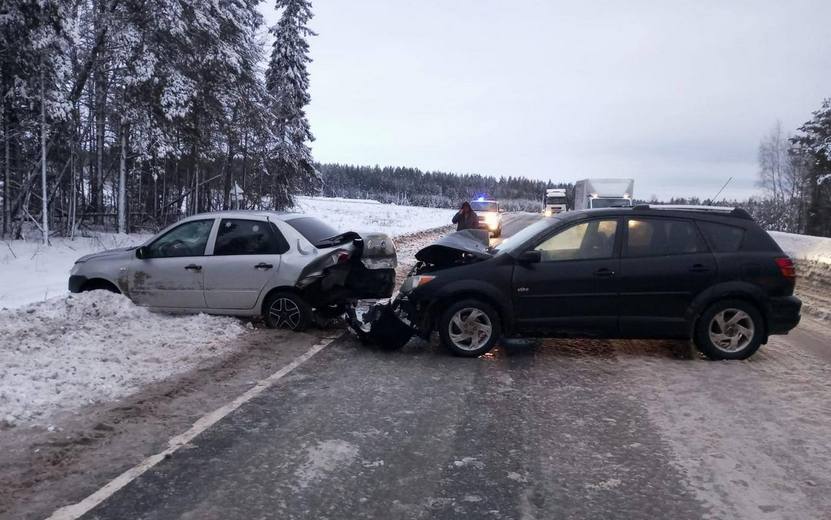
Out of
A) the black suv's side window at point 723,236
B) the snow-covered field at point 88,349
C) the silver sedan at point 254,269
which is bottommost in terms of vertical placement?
the snow-covered field at point 88,349

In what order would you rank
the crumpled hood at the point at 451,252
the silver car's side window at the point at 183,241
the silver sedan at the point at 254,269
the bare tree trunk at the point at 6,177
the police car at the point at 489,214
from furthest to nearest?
1. the police car at the point at 489,214
2. the bare tree trunk at the point at 6,177
3. the silver car's side window at the point at 183,241
4. the silver sedan at the point at 254,269
5. the crumpled hood at the point at 451,252

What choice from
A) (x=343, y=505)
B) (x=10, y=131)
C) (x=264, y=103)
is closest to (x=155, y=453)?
(x=343, y=505)

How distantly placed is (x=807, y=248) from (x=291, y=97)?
24814 millimetres

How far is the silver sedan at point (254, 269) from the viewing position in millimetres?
7348

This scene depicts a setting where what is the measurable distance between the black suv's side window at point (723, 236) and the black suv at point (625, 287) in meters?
0.01

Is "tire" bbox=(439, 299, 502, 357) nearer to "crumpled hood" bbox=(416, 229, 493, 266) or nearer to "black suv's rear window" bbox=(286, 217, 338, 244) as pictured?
"crumpled hood" bbox=(416, 229, 493, 266)

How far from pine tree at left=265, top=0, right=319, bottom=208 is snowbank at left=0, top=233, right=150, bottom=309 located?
420 inches

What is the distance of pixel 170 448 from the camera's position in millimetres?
3928

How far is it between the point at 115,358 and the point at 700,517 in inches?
214

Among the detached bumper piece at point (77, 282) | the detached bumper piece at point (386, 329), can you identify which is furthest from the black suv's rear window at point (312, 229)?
the detached bumper piece at point (77, 282)

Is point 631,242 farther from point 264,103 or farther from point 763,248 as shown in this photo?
point 264,103

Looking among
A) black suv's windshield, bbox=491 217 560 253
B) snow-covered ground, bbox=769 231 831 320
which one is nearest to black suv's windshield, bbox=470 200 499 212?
snow-covered ground, bbox=769 231 831 320

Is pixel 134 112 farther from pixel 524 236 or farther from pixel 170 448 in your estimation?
pixel 170 448

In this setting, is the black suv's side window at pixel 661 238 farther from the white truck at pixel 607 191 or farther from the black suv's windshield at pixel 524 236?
the white truck at pixel 607 191
